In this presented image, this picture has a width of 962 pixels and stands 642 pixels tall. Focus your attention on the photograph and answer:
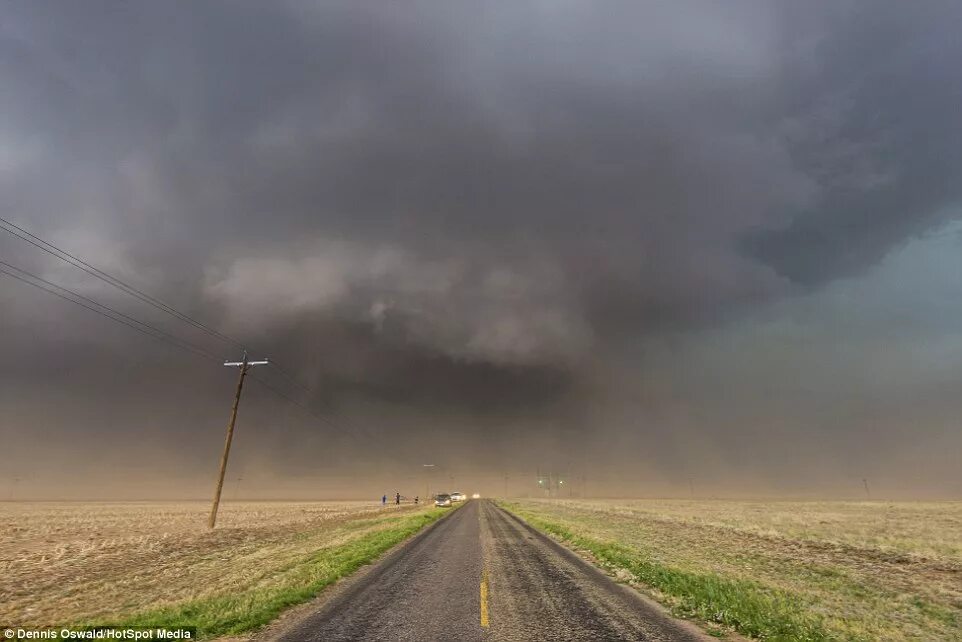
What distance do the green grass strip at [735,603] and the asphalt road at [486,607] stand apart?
1078 millimetres

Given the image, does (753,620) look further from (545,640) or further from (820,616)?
(545,640)

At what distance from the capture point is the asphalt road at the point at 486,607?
893 cm

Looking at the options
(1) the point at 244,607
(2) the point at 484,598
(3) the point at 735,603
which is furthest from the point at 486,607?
(3) the point at 735,603

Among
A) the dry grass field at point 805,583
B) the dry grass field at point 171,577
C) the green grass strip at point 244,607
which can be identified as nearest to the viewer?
the green grass strip at point 244,607

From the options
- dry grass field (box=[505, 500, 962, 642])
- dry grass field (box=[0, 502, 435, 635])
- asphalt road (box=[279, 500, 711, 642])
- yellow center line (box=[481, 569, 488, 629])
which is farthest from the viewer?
dry grass field (box=[0, 502, 435, 635])

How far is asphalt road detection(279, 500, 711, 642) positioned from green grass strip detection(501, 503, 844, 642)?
1078 millimetres

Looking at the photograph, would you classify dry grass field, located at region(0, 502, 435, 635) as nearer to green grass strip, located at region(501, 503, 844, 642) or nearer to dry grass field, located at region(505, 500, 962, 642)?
green grass strip, located at region(501, 503, 844, 642)

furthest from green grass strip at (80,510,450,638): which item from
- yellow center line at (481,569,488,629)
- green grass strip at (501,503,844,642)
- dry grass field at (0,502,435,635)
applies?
green grass strip at (501,503,844,642)

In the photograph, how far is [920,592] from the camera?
15.3 metres

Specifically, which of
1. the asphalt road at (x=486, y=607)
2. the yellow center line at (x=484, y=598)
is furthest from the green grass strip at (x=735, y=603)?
the yellow center line at (x=484, y=598)

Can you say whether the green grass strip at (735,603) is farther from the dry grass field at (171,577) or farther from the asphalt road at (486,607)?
the dry grass field at (171,577)

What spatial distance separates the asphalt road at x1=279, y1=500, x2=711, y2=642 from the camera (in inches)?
352

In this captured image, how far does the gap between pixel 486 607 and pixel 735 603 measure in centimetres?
652

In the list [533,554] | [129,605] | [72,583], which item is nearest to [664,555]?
[533,554]
